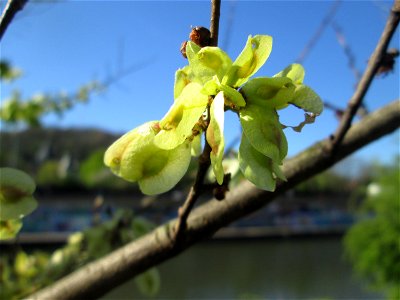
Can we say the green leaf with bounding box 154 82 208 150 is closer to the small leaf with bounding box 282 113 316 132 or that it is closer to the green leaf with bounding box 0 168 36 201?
the small leaf with bounding box 282 113 316 132

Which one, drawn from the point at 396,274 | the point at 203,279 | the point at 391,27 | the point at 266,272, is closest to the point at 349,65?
the point at 391,27

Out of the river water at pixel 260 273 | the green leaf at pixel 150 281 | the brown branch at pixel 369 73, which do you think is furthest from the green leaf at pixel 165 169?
the river water at pixel 260 273

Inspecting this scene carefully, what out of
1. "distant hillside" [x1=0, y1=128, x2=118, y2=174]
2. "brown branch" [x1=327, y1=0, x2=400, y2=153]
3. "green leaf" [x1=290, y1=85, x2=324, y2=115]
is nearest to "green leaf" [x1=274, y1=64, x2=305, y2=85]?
"green leaf" [x1=290, y1=85, x2=324, y2=115]

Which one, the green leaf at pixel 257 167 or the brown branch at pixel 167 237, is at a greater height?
the green leaf at pixel 257 167

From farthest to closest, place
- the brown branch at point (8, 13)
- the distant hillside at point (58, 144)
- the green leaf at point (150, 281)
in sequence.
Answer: the distant hillside at point (58, 144)
the green leaf at point (150, 281)
the brown branch at point (8, 13)

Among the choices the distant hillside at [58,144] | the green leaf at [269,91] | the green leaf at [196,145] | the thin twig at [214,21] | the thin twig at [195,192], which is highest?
the thin twig at [214,21]

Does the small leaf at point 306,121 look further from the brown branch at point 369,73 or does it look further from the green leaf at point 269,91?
the brown branch at point 369,73
